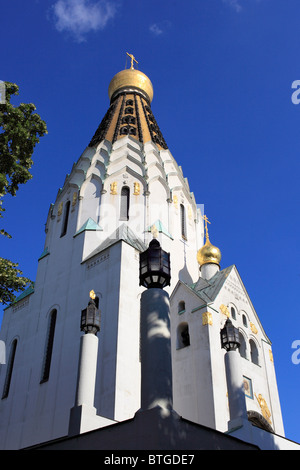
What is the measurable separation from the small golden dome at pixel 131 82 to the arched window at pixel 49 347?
675 inches

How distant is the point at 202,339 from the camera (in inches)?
616

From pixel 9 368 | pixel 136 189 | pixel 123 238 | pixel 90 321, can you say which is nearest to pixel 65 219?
pixel 136 189

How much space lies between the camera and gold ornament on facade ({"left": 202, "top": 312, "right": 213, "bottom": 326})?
1586 cm

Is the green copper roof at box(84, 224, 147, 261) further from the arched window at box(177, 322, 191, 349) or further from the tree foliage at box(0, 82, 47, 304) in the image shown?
the tree foliage at box(0, 82, 47, 304)

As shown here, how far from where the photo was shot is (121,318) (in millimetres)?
15438

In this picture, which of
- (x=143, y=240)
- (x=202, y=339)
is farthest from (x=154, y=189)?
(x=202, y=339)

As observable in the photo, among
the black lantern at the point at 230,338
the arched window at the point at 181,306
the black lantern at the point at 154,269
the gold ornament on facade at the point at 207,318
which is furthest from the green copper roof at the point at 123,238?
the black lantern at the point at 154,269

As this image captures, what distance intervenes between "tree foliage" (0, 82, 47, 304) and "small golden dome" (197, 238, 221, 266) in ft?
35.2

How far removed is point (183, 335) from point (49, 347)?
5086 mm

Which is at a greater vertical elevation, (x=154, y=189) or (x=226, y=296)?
(x=154, y=189)
